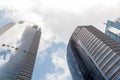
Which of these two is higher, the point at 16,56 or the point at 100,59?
the point at 16,56

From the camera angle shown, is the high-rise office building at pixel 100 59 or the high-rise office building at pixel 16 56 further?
the high-rise office building at pixel 100 59

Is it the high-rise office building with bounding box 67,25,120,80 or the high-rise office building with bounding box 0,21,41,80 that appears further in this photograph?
the high-rise office building with bounding box 67,25,120,80

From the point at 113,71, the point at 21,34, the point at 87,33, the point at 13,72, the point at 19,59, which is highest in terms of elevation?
the point at 21,34

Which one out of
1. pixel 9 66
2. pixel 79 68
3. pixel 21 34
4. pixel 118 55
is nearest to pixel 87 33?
pixel 79 68

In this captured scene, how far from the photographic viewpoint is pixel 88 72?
556 ft

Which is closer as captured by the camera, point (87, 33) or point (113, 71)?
point (113, 71)

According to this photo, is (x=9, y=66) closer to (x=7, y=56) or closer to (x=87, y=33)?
(x=7, y=56)

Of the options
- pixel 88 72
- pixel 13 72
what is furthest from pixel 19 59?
pixel 88 72

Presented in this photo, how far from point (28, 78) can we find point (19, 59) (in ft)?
92.7

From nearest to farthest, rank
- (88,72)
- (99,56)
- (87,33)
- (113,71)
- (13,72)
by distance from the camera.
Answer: (13,72)
(113,71)
(99,56)
(88,72)
(87,33)

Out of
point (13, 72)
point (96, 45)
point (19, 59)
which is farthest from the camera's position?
point (96, 45)

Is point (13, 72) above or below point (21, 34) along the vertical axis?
below

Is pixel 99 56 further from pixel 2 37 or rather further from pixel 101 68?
pixel 2 37

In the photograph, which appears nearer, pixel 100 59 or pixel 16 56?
pixel 16 56
